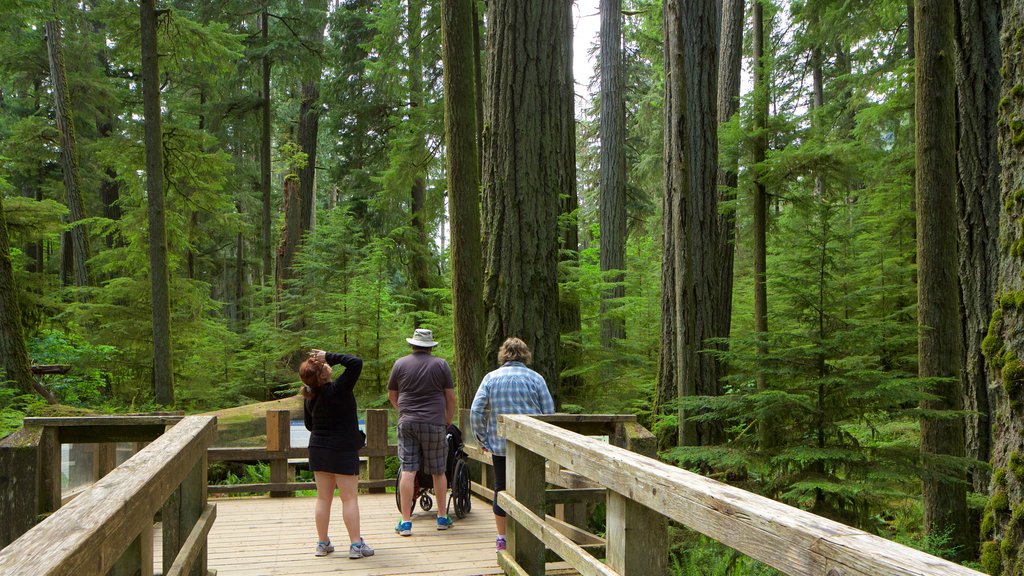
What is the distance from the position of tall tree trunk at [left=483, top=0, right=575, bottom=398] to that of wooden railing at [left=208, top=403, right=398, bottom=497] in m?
1.85

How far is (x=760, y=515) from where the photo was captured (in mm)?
2229

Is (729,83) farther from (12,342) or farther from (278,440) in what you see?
(12,342)

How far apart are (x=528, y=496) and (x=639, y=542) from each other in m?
1.88

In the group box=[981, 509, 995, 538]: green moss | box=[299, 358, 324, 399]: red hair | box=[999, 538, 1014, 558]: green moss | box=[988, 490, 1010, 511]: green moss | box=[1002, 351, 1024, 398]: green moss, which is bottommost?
box=[999, 538, 1014, 558]: green moss

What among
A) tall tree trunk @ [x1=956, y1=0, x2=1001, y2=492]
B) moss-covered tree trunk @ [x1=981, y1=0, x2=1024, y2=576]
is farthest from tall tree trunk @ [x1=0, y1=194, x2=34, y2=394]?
tall tree trunk @ [x1=956, y1=0, x2=1001, y2=492]

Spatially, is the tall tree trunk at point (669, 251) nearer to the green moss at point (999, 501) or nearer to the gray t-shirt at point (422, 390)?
the gray t-shirt at point (422, 390)

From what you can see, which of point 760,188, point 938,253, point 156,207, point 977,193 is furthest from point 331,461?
point 156,207

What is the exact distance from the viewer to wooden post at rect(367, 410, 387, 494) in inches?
383

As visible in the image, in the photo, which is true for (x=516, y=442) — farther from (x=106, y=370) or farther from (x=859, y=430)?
(x=106, y=370)

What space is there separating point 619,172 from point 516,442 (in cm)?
1457

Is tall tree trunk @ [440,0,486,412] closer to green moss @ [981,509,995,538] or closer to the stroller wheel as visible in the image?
the stroller wheel

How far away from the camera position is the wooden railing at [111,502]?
215 cm

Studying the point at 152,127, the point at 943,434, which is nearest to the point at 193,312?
the point at 152,127

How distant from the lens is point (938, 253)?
7535mm
